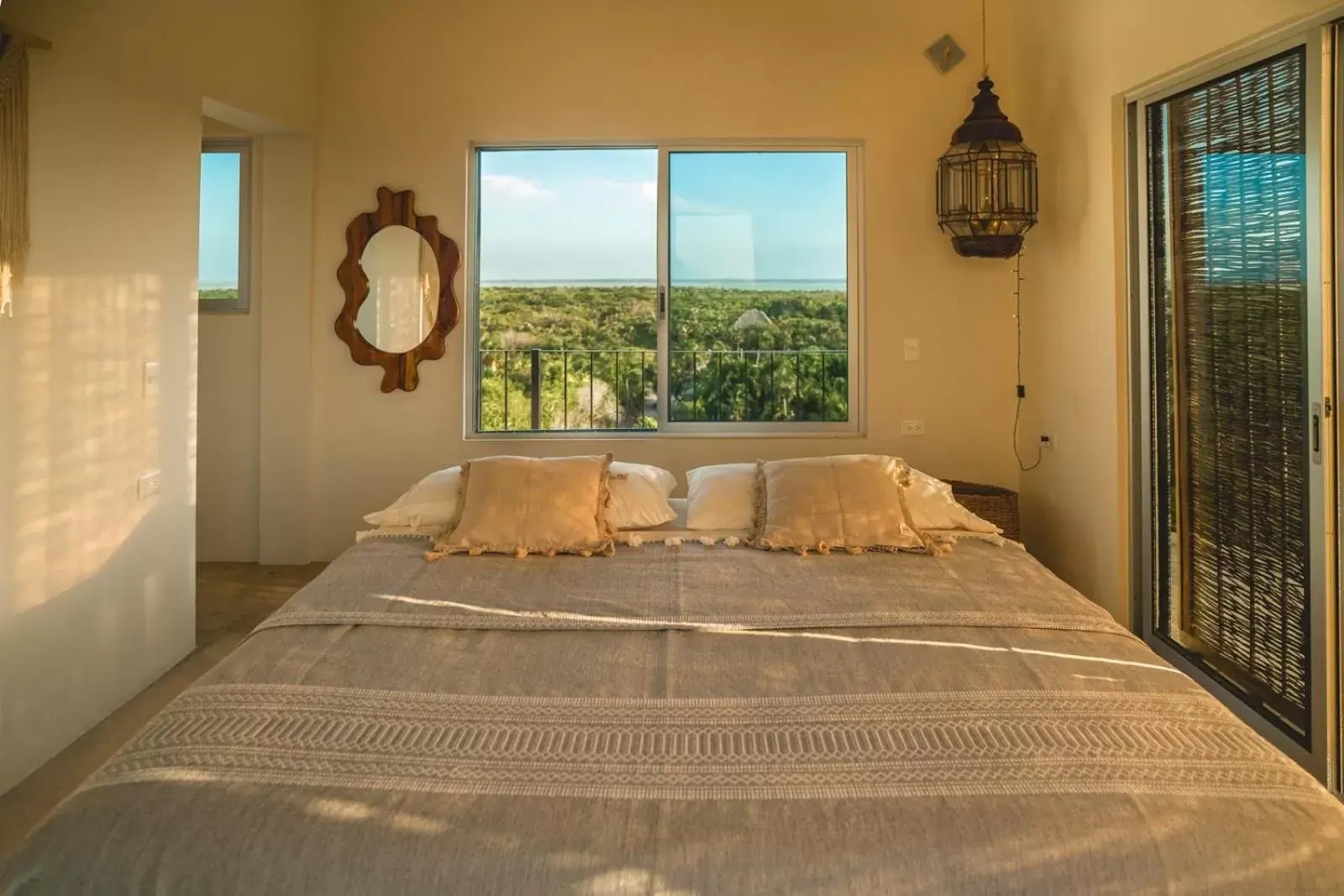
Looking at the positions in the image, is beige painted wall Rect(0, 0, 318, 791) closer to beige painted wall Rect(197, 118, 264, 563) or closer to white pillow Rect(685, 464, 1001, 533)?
beige painted wall Rect(197, 118, 264, 563)

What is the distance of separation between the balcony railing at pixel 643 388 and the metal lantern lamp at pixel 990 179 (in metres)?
0.83

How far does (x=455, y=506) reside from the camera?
3.13 metres

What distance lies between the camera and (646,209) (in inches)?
169

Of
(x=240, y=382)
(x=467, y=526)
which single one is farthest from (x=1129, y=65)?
(x=240, y=382)

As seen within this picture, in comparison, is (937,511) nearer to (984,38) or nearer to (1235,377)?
(1235,377)

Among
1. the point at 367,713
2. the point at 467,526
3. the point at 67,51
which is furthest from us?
the point at 467,526

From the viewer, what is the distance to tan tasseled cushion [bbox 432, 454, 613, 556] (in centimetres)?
290

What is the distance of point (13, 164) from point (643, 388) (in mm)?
2564

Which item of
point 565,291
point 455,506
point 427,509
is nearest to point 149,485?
point 427,509

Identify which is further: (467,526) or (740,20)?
(740,20)

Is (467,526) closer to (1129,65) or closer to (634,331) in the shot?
(634,331)

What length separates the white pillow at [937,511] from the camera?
3.15 meters

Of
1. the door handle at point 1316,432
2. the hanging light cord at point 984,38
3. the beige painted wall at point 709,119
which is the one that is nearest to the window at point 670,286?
the beige painted wall at point 709,119

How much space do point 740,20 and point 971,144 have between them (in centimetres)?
121
